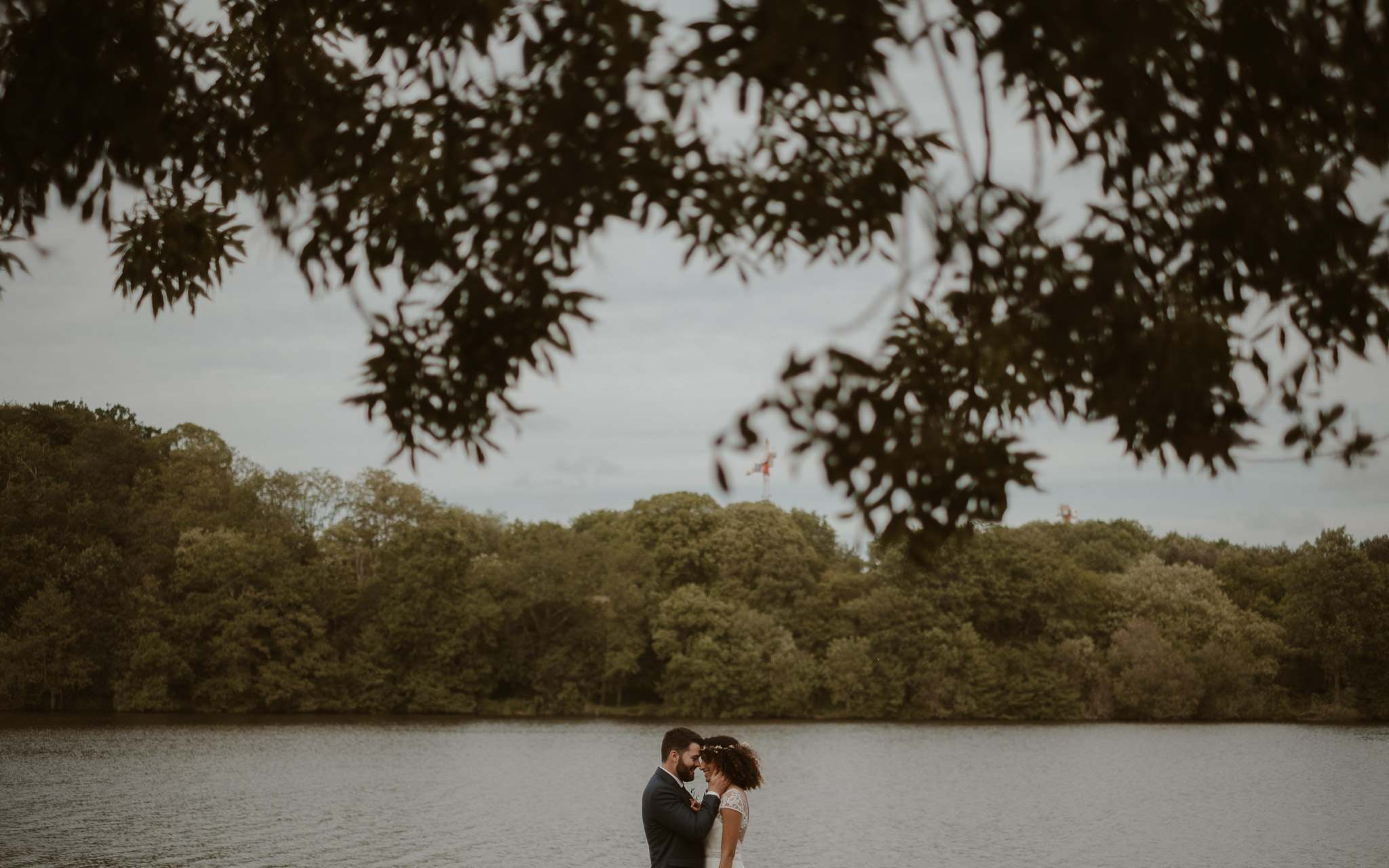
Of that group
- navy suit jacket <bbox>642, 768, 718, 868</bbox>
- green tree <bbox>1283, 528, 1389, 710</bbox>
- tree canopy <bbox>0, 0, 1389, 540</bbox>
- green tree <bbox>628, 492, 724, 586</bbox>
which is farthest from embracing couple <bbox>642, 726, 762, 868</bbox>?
green tree <bbox>1283, 528, 1389, 710</bbox>

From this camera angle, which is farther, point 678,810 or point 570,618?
point 570,618

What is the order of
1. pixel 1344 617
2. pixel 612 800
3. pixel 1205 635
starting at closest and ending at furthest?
1. pixel 612 800
2. pixel 1344 617
3. pixel 1205 635

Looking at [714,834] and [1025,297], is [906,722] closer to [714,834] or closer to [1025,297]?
[714,834]

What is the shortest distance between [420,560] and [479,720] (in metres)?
9.55

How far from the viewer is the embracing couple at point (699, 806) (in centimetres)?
750

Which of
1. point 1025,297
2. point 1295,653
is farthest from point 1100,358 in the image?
point 1295,653

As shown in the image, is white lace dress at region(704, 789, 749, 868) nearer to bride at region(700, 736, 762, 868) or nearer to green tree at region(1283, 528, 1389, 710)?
bride at region(700, 736, 762, 868)

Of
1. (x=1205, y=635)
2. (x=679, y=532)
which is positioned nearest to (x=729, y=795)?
(x=679, y=532)

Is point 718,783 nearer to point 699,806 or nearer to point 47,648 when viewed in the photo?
point 699,806

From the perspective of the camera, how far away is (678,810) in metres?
7.51

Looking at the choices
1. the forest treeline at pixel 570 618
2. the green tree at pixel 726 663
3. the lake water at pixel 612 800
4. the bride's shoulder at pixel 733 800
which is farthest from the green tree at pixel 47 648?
the bride's shoulder at pixel 733 800

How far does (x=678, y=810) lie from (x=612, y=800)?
21035mm

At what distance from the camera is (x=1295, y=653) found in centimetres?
6350

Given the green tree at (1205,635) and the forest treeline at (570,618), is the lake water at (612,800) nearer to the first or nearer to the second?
the forest treeline at (570,618)
